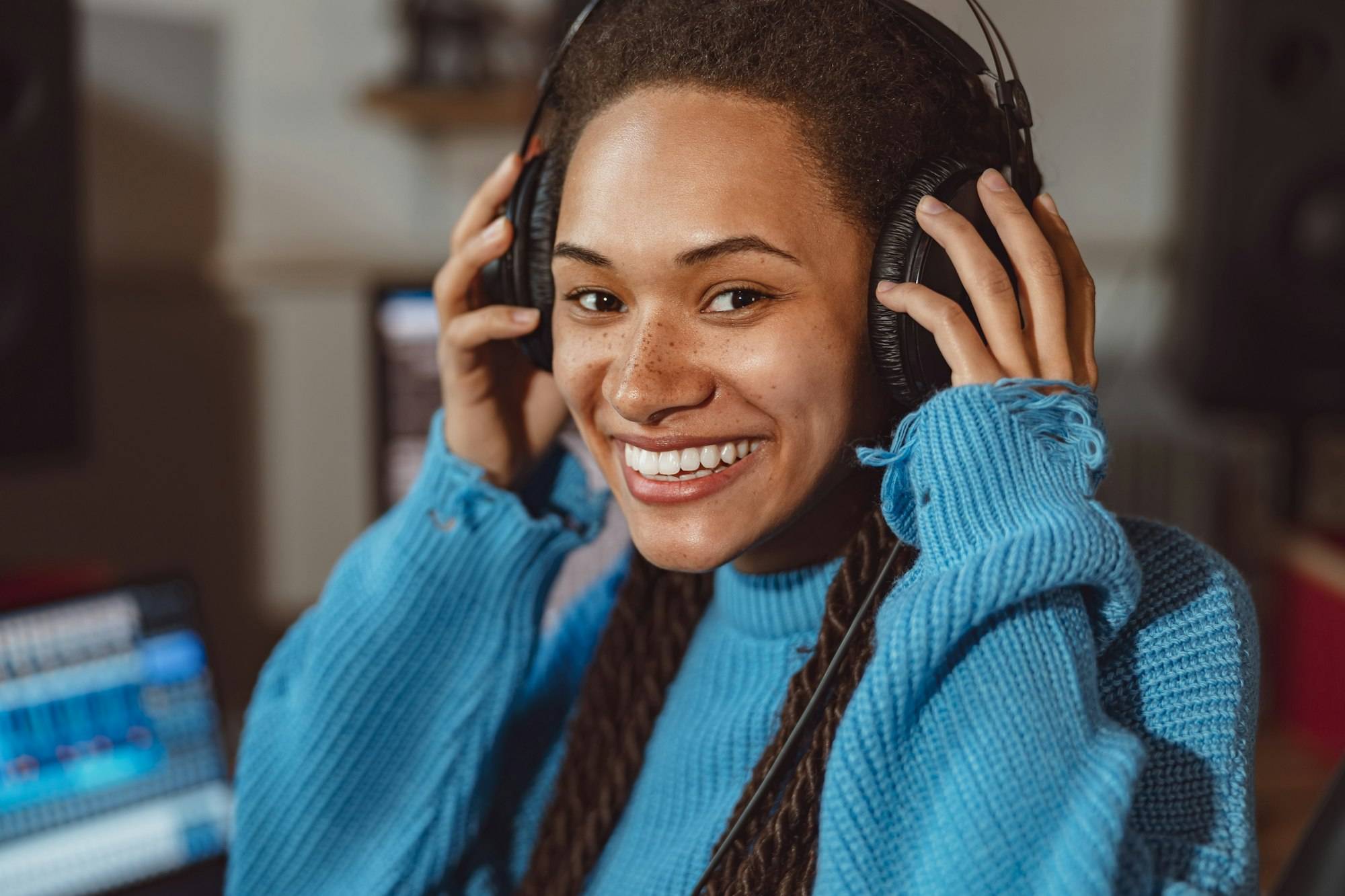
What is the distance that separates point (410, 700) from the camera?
904 millimetres

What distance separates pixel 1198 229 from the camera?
1.56 metres

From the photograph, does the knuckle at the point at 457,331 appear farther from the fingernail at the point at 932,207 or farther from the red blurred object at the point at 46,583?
the red blurred object at the point at 46,583

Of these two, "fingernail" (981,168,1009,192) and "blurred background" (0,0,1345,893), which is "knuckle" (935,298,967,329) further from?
"blurred background" (0,0,1345,893)

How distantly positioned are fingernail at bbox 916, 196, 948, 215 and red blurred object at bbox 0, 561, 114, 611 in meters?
0.94

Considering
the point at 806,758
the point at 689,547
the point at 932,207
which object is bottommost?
the point at 806,758

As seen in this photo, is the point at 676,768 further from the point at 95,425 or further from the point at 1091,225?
the point at 1091,225

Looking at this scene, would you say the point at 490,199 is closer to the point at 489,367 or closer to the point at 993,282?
the point at 489,367

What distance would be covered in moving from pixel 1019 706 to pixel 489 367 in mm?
502

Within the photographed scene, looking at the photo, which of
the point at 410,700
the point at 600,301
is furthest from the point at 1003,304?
the point at 410,700

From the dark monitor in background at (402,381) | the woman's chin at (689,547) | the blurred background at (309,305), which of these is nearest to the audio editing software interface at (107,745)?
the blurred background at (309,305)

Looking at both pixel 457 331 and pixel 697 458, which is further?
pixel 457 331

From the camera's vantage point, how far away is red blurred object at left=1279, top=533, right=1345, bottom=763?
1.49m

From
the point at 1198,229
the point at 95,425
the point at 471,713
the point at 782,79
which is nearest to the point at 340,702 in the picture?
the point at 471,713

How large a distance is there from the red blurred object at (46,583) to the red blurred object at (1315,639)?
143cm
